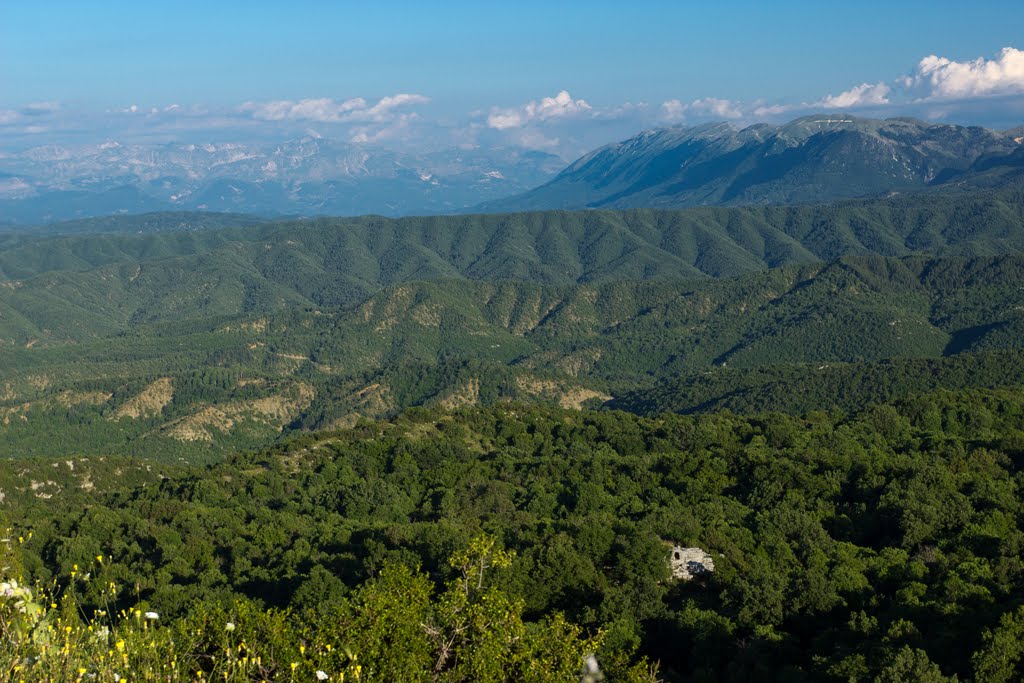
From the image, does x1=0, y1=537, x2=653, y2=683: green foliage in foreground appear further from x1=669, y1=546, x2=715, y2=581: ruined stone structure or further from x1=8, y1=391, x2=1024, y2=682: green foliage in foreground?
x1=669, y1=546, x2=715, y2=581: ruined stone structure

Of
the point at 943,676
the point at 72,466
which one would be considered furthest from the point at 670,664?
the point at 72,466

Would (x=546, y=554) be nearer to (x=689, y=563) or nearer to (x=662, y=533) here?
(x=689, y=563)

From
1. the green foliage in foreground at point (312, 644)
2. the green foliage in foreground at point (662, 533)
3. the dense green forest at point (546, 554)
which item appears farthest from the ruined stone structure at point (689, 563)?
the green foliage in foreground at point (312, 644)

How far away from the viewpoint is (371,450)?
129875 mm

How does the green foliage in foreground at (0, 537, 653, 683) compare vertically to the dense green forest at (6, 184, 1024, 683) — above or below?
above

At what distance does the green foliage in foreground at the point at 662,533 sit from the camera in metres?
51.2

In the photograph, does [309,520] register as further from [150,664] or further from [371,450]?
[150,664]

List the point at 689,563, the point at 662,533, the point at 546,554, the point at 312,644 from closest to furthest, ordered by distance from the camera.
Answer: the point at 312,644 → the point at 546,554 → the point at 689,563 → the point at 662,533

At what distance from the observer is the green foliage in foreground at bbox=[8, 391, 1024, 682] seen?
51.2 meters

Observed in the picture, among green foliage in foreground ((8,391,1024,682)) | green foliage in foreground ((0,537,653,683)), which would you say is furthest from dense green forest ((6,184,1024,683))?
green foliage in foreground ((8,391,1024,682))

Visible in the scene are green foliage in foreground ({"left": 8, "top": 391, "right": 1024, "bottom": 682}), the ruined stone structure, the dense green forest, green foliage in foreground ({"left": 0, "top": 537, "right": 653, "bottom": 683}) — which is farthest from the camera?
the ruined stone structure

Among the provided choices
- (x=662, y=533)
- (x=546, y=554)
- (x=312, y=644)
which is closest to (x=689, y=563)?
(x=662, y=533)

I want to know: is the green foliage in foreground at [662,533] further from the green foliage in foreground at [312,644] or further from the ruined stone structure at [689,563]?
the green foliage in foreground at [312,644]

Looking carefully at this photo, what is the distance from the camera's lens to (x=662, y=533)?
71.9 m
